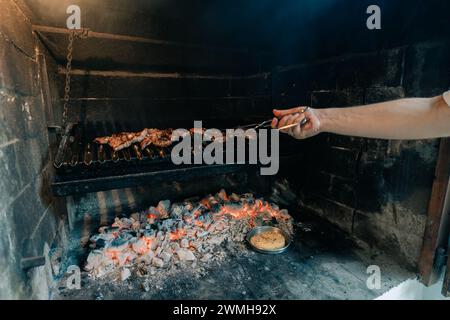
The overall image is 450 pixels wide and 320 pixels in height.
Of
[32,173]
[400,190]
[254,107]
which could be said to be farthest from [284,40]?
[32,173]

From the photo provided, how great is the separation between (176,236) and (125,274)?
0.73 m

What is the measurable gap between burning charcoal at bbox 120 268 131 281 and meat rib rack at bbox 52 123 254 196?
862 mm

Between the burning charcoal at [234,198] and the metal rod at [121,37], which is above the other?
the metal rod at [121,37]

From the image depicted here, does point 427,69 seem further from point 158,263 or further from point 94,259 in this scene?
point 94,259

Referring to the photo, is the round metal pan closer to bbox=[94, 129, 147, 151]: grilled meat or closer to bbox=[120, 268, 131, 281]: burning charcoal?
bbox=[120, 268, 131, 281]: burning charcoal

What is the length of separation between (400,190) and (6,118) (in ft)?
11.5

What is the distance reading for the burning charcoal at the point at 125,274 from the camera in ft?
7.94

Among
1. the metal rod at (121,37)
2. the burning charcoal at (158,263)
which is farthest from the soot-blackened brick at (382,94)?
the burning charcoal at (158,263)

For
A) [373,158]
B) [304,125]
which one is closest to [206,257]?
[304,125]

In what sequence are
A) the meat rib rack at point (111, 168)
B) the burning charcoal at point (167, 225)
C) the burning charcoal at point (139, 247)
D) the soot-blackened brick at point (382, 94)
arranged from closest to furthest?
the meat rib rack at point (111, 168) < the soot-blackened brick at point (382, 94) < the burning charcoal at point (139, 247) < the burning charcoal at point (167, 225)

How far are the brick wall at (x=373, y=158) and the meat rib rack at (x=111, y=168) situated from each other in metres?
1.40

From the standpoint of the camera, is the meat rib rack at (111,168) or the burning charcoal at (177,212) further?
the burning charcoal at (177,212)

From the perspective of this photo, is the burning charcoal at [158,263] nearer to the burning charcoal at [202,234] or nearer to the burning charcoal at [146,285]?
the burning charcoal at [146,285]

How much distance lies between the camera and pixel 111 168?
224cm
